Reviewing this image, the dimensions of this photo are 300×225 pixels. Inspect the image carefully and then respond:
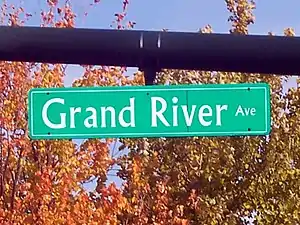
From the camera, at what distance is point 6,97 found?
60.4ft

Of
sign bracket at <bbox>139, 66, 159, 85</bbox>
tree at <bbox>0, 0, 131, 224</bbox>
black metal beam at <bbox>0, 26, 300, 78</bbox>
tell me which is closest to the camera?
black metal beam at <bbox>0, 26, 300, 78</bbox>

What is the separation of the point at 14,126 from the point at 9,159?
895 mm

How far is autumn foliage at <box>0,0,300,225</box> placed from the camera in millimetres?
18125

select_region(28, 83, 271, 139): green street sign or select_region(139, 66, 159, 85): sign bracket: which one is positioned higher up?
select_region(139, 66, 159, 85): sign bracket

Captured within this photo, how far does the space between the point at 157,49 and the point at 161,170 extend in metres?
17.5

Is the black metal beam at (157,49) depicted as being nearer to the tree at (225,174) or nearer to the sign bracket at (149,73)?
the sign bracket at (149,73)

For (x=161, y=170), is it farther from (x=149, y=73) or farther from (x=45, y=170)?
(x=149, y=73)

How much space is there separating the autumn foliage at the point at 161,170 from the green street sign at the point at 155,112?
1169 cm

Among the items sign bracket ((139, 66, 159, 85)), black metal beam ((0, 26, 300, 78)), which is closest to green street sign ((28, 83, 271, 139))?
sign bracket ((139, 66, 159, 85))

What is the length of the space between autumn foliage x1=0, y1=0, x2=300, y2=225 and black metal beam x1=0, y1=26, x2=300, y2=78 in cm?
1192

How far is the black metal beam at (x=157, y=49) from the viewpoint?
586 cm

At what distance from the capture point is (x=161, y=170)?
23.3 m

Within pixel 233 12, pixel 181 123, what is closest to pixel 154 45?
pixel 181 123

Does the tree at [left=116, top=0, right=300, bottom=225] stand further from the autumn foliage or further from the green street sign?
the green street sign
